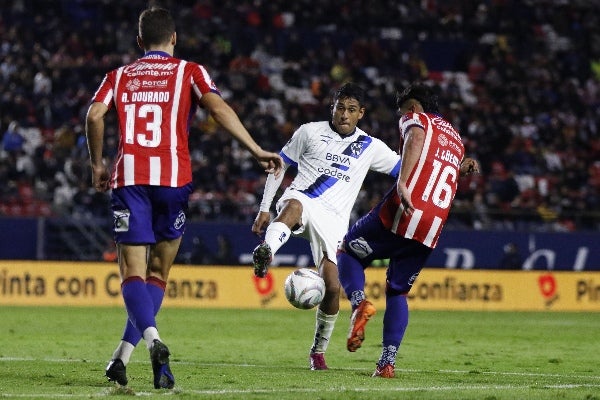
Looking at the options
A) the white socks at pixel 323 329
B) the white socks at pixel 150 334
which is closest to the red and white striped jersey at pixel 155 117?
the white socks at pixel 150 334

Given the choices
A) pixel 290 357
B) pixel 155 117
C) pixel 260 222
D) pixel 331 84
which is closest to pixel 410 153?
pixel 260 222

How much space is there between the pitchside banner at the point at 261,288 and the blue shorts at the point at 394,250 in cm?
1227

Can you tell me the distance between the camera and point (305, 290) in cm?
934

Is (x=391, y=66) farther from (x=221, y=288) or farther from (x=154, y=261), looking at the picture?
(x=154, y=261)

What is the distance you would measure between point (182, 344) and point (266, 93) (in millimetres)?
15541

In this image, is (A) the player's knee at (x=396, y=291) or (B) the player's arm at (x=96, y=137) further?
(A) the player's knee at (x=396, y=291)

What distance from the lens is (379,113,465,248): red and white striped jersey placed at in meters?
8.93

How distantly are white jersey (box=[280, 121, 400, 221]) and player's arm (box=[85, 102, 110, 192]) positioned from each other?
2573mm

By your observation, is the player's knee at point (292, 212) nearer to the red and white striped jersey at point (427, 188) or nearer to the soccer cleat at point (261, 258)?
the soccer cleat at point (261, 258)

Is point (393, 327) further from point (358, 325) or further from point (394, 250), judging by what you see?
point (358, 325)

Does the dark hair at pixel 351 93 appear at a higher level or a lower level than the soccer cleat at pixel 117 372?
higher

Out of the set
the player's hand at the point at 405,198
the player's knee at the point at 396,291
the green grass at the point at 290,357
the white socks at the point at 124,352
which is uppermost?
the player's hand at the point at 405,198

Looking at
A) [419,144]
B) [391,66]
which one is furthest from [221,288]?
[419,144]

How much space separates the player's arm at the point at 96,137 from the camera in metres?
7.47
